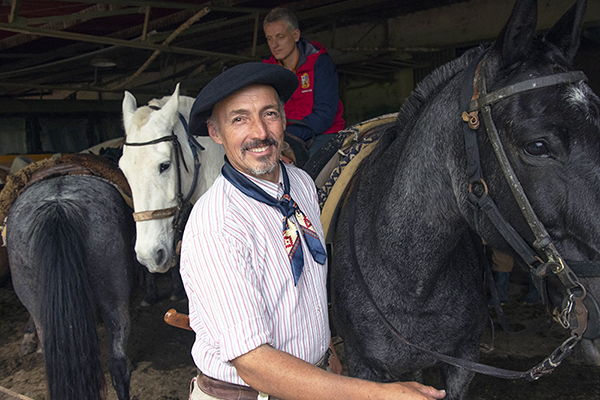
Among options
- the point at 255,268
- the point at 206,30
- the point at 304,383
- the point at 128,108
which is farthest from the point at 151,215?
the point at 206,30

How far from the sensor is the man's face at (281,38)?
3.03m

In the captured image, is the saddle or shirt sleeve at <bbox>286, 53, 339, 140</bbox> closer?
the saddle

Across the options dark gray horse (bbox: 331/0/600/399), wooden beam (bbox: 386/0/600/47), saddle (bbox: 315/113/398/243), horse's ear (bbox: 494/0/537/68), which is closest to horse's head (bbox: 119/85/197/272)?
saddle (bbox: 315/113/398/243)

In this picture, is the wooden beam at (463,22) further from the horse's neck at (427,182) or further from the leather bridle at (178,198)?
the horse's neck at (427,182)

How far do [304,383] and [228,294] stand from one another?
29 cm

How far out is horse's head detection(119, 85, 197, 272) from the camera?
2654mm

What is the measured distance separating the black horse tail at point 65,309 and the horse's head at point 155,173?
1.27ft

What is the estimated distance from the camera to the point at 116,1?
382 cm

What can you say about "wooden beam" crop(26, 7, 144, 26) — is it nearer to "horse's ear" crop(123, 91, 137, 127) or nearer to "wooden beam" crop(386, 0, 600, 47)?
"horse's ear" crop(123, 91, 137, 127)

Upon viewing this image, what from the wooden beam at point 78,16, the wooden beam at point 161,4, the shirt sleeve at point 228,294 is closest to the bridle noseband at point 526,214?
the shirt sleeve at point 228,294

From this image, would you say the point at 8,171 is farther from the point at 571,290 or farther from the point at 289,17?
the point at 571,290

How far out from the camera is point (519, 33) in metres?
1.20

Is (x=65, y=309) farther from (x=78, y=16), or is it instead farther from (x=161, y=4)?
(x=161, y=4)

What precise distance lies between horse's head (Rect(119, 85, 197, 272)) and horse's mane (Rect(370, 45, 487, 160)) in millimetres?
1635
